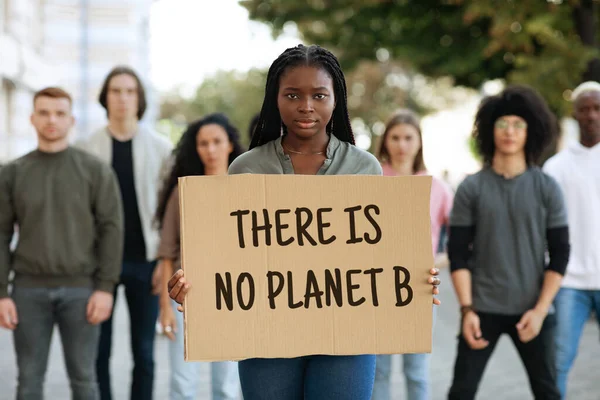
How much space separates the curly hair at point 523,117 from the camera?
4.21m

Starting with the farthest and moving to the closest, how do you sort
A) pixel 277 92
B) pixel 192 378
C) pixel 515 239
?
1. pixel 192 378
2. pixel 515 239
3. pixel 277 92

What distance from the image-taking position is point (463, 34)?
47.5ft

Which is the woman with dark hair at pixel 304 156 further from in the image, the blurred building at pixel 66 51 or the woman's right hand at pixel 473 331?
the blurred building at pixel 66 51

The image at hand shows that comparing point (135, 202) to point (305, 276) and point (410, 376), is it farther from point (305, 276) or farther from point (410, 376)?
point (305, 276)

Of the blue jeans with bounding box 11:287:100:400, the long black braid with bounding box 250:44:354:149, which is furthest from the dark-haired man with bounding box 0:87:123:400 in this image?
the long black braid with bounding box 250:44:354:149

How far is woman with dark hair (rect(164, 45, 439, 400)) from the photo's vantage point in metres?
2.68

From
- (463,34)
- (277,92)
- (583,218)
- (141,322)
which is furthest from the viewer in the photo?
(463,34)

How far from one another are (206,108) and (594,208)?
4532 cm

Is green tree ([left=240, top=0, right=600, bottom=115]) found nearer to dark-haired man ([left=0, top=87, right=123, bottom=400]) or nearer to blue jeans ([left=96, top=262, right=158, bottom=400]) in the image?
blue jeans ([left=96, top=262, right=158, bottom=400])

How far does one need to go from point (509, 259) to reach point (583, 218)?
33.6 inches

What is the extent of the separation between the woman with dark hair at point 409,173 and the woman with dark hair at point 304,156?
202cm

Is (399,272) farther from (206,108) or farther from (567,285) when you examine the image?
(206,108)

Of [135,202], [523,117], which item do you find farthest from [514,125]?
[135,202]

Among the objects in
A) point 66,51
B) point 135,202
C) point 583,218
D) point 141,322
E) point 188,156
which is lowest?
point 141,322
